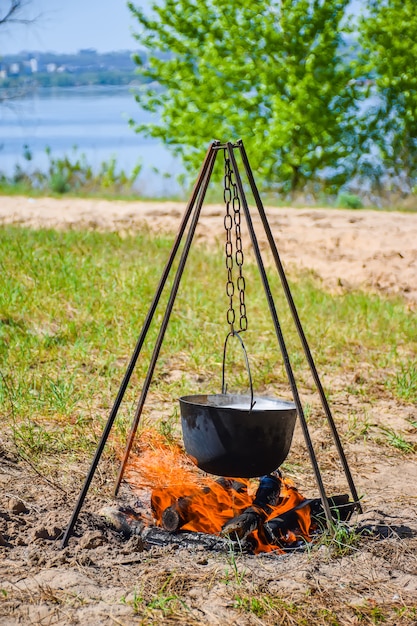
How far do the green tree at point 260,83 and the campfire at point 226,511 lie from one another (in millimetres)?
12915

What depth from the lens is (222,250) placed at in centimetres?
919

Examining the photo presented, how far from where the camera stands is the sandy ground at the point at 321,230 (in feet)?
29.0

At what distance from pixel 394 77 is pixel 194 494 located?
14.7 metres

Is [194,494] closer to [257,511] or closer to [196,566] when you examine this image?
[257,511]

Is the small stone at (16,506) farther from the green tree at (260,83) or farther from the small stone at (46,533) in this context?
the green tree at (260,83)

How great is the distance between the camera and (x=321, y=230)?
947 cm

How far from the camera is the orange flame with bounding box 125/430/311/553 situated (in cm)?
351

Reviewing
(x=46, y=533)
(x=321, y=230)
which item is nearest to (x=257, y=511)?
(x=46, y=533)

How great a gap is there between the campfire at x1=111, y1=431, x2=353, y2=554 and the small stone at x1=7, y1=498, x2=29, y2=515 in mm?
441

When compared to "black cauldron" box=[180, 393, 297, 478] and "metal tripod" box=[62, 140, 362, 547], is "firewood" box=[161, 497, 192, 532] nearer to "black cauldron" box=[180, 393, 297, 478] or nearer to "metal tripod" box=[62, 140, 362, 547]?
"black cauldron" box=[180, 393, 297, 478]

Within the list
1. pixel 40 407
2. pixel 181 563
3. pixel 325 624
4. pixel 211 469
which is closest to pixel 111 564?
pixel 181 563

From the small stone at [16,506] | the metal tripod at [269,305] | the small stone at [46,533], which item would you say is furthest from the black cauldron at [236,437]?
the small stone at [16,506]

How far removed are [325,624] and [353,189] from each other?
15492 millimetres

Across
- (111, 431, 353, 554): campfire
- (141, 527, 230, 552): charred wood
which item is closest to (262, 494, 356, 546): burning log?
(111, 431, 353, 554): campfire
